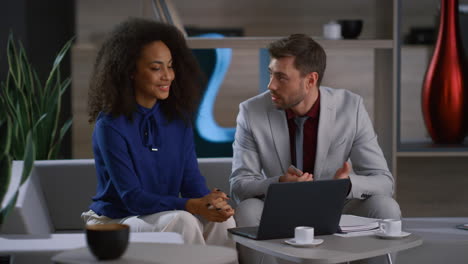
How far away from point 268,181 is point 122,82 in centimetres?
65

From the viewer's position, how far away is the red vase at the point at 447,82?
3.54 metres

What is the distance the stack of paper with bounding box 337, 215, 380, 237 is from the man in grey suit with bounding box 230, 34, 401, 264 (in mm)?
445

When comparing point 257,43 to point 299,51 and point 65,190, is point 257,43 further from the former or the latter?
point 65,190

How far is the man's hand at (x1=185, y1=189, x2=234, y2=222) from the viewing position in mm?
2559

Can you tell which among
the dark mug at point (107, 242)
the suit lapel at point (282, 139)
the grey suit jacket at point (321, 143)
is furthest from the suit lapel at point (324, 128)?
the dark mug at point (107, 242)

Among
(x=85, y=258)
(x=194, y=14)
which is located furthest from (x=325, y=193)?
(x=194, y=14)

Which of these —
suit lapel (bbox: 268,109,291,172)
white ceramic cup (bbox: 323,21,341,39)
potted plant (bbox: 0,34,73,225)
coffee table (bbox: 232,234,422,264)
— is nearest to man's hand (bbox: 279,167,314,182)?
coffee table (bbox: 232,234,422,264)

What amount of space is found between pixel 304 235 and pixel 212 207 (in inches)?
20.4

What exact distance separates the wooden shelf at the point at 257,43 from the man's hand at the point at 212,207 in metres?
1.10

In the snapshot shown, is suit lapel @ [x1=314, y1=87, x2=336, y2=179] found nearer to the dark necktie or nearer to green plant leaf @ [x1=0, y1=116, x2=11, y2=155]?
the dark necktie

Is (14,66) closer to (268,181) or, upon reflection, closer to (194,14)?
(268,181)

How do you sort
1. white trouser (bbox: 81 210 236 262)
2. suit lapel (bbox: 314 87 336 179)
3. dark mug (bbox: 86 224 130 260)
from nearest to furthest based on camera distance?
dark mug (bbox: 86 224 130 260) < white trouser (bbox: 81 210 236 262) < suit lapel (bbox: 314 87 336 179)

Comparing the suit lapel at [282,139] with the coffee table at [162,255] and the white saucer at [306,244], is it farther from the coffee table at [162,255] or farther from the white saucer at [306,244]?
the coffee table at [162,255]

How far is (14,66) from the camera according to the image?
12.5 ft
